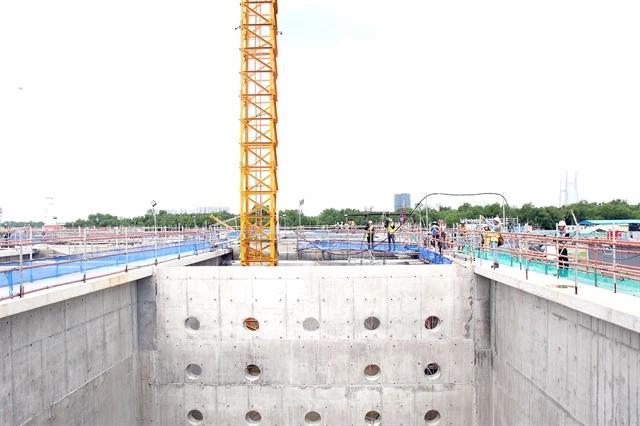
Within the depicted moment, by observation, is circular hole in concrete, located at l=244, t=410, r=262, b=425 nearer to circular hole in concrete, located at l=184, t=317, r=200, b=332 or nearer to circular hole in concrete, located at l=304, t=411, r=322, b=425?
circular hole in concrete, located at l=304, t=411, r=322, b=425

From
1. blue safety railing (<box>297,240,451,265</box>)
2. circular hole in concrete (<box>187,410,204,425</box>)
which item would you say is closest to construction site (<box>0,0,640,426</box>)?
circular hole in concrete (<box>187,410,204,425</box>)

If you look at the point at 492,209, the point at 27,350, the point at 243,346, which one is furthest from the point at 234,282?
the point at 492,209

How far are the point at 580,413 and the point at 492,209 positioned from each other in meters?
75.2

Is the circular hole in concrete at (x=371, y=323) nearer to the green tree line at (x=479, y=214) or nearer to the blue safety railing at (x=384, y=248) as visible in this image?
the blue safety railing at (x=384, y=248)

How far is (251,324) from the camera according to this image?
15.4 m

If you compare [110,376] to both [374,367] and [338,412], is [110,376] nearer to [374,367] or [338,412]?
[338,412]

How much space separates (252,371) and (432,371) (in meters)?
5.90

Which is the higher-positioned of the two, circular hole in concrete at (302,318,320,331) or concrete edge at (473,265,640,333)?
concrete edge at (473,265,640,333)

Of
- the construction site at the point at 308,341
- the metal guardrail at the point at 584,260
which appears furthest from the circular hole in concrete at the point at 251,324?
the metal guardrail at the point at 584,260

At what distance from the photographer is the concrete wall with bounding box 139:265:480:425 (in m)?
14.3

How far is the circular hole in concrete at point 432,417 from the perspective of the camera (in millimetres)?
14367

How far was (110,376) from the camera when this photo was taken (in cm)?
1253

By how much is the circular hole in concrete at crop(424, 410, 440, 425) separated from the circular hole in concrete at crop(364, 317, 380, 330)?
125 inches

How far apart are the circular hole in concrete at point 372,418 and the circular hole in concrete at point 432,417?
4.89ft
